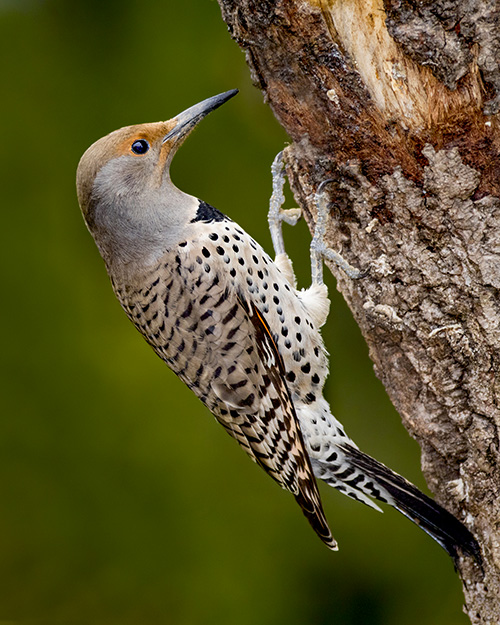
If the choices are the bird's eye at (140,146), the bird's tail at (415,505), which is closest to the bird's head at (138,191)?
the bird's eye at (140,146)

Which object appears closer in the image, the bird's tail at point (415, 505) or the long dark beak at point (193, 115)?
the bird's tail at point (415, 505)

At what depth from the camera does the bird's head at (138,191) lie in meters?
2.45

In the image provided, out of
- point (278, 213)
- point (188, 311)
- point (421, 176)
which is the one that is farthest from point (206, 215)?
point (421, 176)

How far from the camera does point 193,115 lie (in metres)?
2.56

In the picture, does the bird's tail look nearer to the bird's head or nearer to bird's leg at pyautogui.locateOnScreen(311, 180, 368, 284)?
bird's leg at pyautogui.locateOnScreen(311, 180, 368, 284)

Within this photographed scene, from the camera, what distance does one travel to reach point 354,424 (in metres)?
3.30

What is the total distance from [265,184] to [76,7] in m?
1.18

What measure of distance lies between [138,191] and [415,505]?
1413 mm

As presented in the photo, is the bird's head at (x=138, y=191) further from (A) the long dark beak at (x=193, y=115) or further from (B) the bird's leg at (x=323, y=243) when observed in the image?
(B) the bird's leg at (x=323, y=243)

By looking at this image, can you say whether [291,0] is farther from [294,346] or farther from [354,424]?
[354,424]

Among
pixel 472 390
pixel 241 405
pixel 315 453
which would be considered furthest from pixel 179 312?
pixel 472 390

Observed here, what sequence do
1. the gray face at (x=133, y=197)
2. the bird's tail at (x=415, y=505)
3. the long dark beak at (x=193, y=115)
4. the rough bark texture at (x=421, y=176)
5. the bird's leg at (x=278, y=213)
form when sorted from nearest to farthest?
the rough bark texture at (x=421, y=176) → the bird's tail at (x=415, y=505) → the gray face at (x=133, y=197) → the long dark beak at (x=193, y=115) → the bird's leg at (x=278, y=213)

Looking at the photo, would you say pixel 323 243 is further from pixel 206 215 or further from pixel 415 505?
pixel 415 505

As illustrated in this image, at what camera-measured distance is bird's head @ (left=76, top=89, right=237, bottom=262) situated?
8.05 ft
